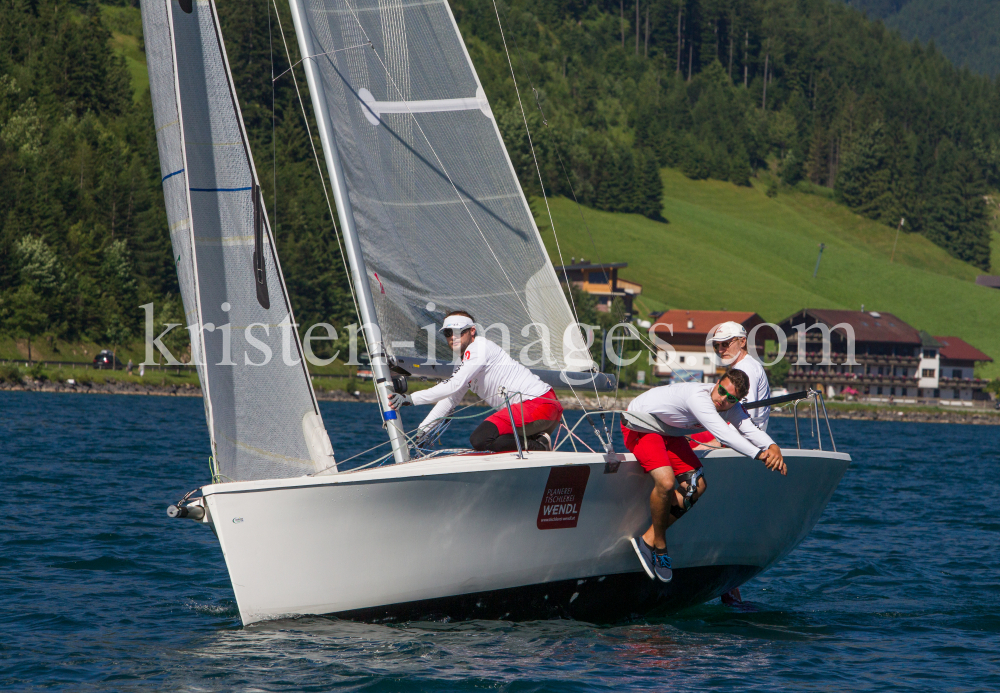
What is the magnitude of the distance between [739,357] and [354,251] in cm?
333

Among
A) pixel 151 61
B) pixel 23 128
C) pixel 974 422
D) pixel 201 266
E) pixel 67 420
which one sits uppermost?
pixel 23 128

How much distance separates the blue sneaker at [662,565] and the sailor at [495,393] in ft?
4.24

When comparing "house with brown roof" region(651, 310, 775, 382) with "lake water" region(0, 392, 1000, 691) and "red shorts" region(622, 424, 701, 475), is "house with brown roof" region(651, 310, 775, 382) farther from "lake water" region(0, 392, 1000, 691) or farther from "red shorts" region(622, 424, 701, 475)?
"red shorts" region(622, 424, 701, 475)

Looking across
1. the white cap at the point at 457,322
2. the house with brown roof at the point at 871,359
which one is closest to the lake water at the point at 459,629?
the white cap at the point at 457,322

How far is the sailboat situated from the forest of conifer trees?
56.1 metres

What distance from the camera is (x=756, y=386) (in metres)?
9.34

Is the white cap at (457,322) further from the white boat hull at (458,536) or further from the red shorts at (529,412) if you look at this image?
the white boat hull at (458,536)

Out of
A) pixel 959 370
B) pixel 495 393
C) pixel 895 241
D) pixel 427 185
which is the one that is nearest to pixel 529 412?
pixel 495 393

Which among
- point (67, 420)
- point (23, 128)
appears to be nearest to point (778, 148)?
point (23, 128)

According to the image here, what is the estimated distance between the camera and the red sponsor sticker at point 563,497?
8.16 m

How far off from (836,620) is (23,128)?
7815 cm

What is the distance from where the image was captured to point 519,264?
33.4 ft

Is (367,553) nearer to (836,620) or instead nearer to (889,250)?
(836,620)

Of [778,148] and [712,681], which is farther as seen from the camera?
[778,148]
